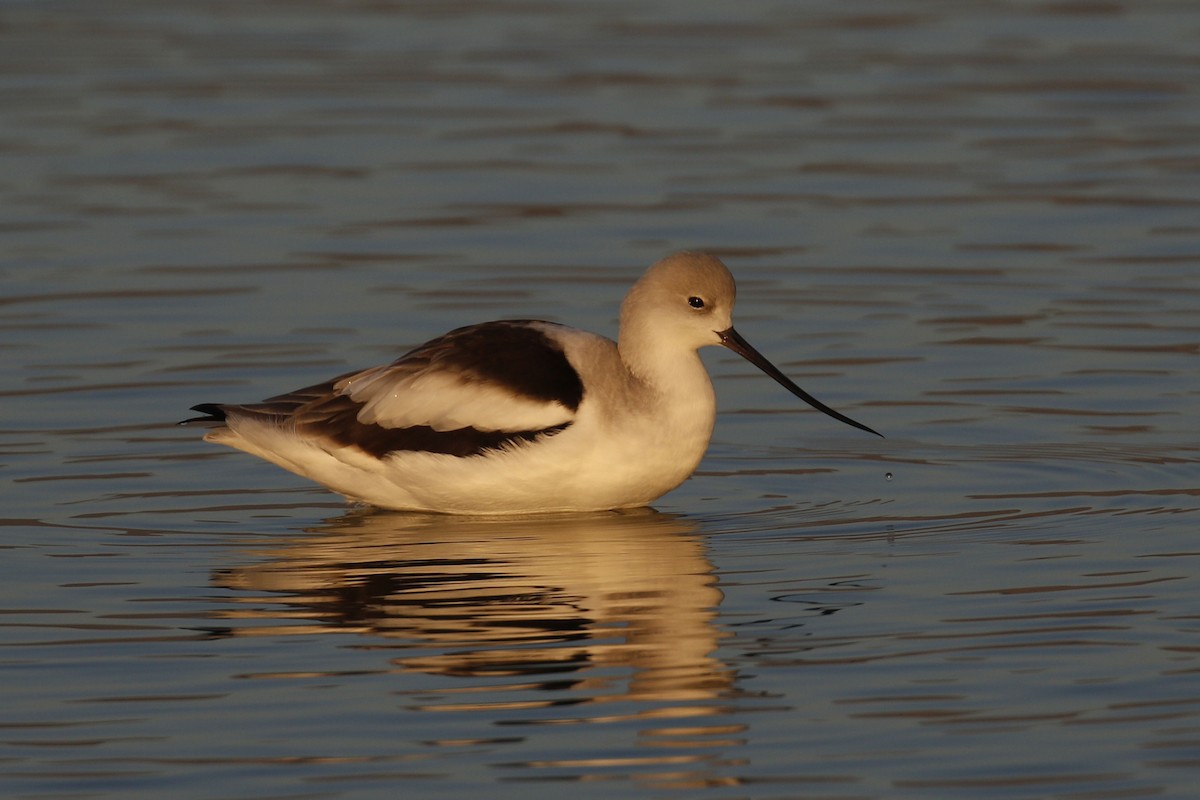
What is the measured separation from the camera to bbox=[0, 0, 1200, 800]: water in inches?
317

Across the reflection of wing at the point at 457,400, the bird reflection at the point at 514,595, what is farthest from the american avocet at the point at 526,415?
the bird reflection at the point at 514,595

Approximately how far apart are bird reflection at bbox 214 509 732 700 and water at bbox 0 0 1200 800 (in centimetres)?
3

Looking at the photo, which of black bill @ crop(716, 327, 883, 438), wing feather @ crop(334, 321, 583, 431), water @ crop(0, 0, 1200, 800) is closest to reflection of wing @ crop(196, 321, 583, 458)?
wing feather @ crop(334, 321, 583, 431)

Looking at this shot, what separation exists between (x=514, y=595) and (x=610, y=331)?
502 centimetres

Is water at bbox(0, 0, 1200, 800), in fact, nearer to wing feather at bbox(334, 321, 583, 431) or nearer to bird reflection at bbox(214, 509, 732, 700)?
bird reflection at bbox(214, 509, 732, 700)

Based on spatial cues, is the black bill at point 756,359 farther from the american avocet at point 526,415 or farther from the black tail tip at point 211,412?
the black tail tip at point 211,412

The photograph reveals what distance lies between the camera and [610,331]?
575 inches

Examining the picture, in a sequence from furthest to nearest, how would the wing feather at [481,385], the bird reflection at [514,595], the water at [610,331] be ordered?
the wing feather at [481,385], the bird reflection at [514,595], the water at [610,331]

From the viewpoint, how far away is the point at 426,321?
1495 centimetres

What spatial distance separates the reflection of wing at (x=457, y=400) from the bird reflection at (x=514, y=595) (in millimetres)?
454

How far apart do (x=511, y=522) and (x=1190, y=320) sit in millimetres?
5356

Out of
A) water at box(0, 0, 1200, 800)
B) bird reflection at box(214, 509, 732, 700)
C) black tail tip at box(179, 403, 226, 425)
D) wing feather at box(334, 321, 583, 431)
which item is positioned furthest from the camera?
black tail tip at box(179, 403, 226, 425)

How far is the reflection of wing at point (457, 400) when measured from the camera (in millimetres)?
11039

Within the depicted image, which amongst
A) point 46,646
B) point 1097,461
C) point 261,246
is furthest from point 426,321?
point 46,646
